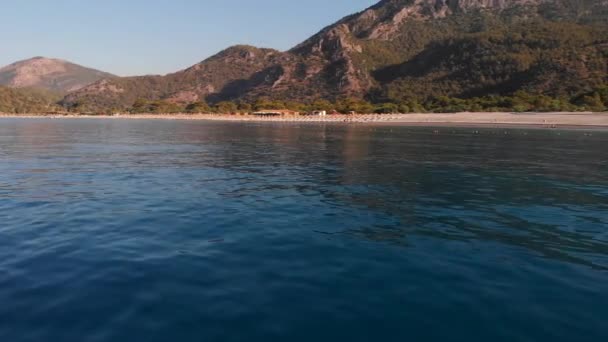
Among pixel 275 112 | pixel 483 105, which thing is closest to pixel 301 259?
pixel 483 105

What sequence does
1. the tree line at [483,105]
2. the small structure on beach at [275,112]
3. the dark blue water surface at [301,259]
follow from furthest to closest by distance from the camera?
1. the small structure on beach at [275,112]
2. the tree line at [483,105]
3. the dark blue water surface at [301,259]

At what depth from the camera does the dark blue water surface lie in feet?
26.4

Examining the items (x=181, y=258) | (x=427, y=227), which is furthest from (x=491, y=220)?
(x=181, y=258)

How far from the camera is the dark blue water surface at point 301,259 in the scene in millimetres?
8047

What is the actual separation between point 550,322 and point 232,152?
35242 mm

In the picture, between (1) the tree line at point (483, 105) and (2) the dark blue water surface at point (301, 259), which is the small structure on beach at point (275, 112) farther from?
(2) the dark blue water surface at point (301, 259)

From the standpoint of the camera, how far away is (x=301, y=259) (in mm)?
11680

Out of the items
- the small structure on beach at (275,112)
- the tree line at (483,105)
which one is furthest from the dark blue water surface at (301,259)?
the small structure on beach at (275,112)

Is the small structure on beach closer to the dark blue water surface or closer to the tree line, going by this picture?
the tree line

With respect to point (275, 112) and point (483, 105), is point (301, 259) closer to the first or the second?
point (483, 105)

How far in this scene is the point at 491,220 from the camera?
1609 centimetres

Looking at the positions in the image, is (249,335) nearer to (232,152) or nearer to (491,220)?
(491,220)

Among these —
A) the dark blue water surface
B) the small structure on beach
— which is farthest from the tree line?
the dark blue water surface

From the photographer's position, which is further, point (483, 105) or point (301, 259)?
point (483, 105)
